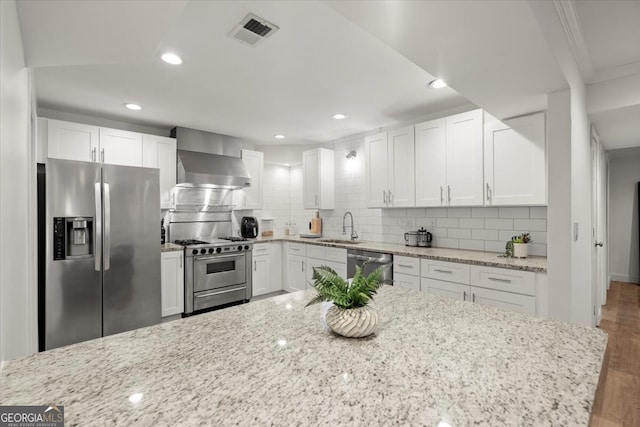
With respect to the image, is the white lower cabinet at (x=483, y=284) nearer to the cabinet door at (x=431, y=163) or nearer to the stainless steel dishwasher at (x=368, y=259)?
the stainless steel dishwasher at (x=368, y=259)

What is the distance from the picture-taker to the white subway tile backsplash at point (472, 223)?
10.4 feet

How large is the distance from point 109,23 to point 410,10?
120 cm

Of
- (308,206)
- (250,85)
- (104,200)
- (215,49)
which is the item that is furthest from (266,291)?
(215,49)

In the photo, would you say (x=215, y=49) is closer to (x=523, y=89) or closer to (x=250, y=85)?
(x=250, y=85)

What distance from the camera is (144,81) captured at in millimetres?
2674

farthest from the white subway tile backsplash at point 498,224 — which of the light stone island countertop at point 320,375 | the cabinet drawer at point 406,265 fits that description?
the light stone island countertop at point 320,375

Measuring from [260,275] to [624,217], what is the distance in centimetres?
650

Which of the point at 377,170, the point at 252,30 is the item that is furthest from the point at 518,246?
the point at 252,30

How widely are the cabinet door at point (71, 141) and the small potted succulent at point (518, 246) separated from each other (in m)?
4.32

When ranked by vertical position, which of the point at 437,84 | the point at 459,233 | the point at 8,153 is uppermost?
the point at 437,84

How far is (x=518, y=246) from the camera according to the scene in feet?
8.66

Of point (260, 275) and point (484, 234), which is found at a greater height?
point (484, 234)

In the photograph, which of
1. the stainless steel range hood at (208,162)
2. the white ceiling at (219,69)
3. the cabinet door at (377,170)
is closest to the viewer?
the white ceiling at (219,69)

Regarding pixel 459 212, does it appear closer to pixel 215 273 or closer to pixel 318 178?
pixel 318 178
